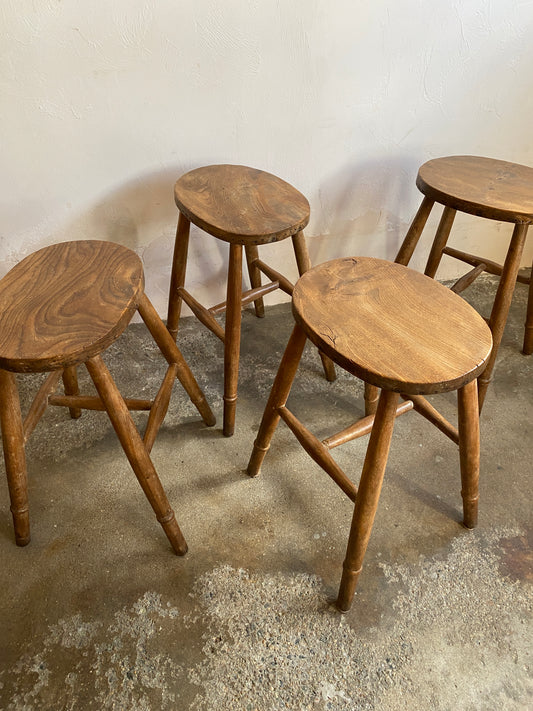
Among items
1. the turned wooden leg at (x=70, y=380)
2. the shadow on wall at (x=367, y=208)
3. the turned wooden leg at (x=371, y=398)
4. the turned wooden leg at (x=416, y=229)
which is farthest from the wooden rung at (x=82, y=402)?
the shadow on wall at (x=367, y=208)

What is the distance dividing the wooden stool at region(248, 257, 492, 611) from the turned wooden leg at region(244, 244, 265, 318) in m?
0.67

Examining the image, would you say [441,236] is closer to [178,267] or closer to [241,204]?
[241,204]

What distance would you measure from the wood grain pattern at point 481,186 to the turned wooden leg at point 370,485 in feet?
2.77

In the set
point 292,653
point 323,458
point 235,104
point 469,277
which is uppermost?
point 235,104

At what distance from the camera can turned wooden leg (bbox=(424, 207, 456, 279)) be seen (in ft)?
6.55

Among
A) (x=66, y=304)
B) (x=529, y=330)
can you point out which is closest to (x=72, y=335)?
(x=66, y=304)

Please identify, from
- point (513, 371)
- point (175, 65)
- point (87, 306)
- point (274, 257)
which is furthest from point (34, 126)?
point (513, 371)

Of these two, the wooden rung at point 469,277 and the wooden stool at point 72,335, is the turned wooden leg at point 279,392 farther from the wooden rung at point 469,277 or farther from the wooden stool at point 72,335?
the wooden rung at point 469,277

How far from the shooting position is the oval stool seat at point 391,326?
107 centimetres

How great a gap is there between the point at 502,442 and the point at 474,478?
512 mm

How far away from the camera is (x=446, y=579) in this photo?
4.93 feet

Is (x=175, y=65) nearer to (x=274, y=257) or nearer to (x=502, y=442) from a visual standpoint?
(x=274, y=257)

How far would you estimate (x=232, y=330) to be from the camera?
1.67 metres

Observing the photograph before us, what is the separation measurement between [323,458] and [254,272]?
1.05 metres
